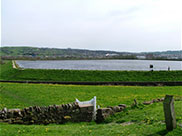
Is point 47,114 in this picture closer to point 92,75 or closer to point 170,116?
point 170,116

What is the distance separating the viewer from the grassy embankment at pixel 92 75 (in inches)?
1658

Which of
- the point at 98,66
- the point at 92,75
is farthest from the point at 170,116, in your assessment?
the point at 98,66

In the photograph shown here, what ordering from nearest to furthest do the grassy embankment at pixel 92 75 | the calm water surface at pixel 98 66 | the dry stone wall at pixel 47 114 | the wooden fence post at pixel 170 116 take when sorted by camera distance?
the wooden fence post at pixel 170 116 → the dry stone wall at pixel 47 114 → the grassy embankment at pixel 92 75 → the calm water surface at pixel 98 66

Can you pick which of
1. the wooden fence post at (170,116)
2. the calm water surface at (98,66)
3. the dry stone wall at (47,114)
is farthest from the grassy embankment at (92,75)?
the wooden fence post at (170,116)

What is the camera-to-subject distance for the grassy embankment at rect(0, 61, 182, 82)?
138ft

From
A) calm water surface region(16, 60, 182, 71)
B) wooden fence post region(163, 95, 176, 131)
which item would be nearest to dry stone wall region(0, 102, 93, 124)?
wooden fence post region(163, 95, 176, 131)

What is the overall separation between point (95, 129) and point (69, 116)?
309 centimetres

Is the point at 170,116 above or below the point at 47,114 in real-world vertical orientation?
above

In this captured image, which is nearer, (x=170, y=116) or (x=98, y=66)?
(x=170, y=116)

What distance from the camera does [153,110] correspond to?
42.0 ft

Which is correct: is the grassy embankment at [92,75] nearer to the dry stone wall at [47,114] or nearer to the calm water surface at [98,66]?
the calm water surface at [98,66]

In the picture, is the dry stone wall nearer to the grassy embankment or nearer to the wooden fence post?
the wooden fence post

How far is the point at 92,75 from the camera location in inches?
1788

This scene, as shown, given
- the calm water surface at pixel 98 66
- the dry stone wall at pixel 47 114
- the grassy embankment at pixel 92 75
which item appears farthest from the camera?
the calm water surface at pixel 98 66
